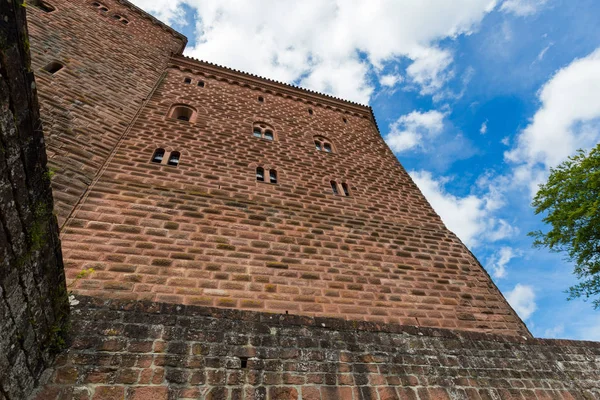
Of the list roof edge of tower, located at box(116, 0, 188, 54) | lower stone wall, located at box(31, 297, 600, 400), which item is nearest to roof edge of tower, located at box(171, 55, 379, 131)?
roof edge of tower, located at box(116, 0, 188, 54)

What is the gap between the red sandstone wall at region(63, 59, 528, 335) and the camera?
423 centimetres

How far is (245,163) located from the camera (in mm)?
6727

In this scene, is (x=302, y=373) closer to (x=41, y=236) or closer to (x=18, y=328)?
(x=18, y=328)

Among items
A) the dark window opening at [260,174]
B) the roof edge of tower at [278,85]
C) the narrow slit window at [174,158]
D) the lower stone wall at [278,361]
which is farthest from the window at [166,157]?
the roof edge of tower at [278,85]

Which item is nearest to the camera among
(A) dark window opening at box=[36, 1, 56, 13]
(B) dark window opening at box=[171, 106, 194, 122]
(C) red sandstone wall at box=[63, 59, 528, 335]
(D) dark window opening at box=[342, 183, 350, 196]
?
(C) red sandstone wall at box=[63, 59, 528, 335]

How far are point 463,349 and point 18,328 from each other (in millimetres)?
4262

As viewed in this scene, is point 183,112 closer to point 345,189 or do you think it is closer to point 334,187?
point 334,187

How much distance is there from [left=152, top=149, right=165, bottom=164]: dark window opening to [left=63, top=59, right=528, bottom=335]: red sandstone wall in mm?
164

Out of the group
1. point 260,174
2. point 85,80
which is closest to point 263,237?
point 260,174

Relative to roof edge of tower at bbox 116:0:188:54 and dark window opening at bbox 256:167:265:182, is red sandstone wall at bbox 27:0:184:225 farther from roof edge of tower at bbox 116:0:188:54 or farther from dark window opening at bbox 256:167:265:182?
dark window opening at bbox 256:167:265:182

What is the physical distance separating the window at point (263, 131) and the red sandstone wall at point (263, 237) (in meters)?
0.34

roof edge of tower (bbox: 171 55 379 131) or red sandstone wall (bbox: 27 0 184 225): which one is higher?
roof edge of tower (bbox: 171 55 379 131)

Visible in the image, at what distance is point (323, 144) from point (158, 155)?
15.0 ft

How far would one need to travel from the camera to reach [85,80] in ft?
22.5
